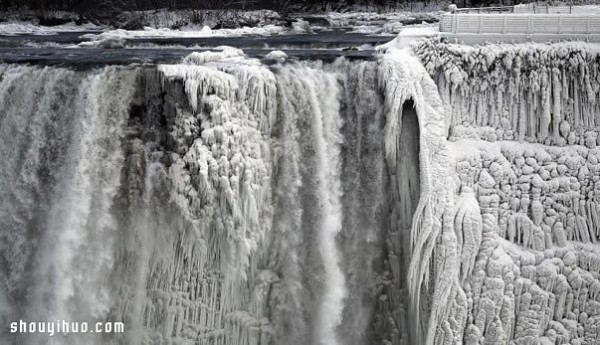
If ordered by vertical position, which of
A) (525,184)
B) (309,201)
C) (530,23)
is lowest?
(309,201)

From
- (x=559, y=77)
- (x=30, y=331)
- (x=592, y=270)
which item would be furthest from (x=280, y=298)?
(x=559, y=77)

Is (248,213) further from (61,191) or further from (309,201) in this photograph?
(61,191)

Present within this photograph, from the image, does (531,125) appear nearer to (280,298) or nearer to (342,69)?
(342,69)

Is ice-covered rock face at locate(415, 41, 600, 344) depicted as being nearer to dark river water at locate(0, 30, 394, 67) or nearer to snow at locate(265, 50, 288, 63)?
dark river water at locate(0, 30, 394, 67)

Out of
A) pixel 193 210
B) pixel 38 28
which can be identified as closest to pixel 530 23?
pixel 193 210

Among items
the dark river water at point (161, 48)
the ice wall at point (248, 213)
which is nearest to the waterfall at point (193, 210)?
the ice wall at point (248, 213)

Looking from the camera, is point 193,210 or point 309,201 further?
point 309,201

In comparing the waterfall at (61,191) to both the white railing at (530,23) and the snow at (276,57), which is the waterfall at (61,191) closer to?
the snow at (276,57)
